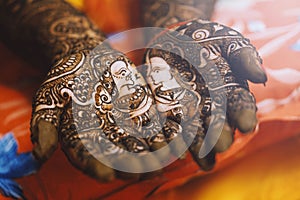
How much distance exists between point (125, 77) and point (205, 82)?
11 centimetres

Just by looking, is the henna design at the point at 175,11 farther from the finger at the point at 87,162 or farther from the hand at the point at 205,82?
the finger at the point at 87,162

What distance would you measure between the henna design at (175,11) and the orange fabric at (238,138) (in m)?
0.04

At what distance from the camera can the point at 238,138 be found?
0.57 metres

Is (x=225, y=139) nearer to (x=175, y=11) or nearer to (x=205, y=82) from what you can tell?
(x=205, y=82)

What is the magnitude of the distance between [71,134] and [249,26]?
0.42 m

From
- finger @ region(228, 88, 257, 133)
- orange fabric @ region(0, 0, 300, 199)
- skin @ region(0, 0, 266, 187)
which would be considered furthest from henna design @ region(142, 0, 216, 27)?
finger @ region(228, 88, 257, 133)

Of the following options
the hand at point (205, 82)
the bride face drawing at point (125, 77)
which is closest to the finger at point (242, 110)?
the hand at point (205, 82)

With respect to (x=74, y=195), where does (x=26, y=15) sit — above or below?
above

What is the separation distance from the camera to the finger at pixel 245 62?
586mm

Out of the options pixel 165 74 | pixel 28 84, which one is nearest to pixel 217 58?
pixel 165 74

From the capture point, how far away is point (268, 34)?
748 mm

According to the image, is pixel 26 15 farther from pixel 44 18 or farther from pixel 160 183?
pixel 160 183

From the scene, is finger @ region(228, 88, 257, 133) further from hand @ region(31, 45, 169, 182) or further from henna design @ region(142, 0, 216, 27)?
henna design @ region(142, 0, 216, 27)

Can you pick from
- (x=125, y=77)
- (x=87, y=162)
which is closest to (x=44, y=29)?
(x=125, y=77)
